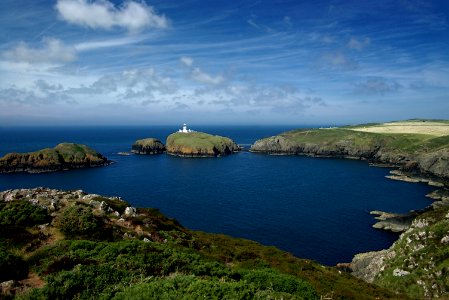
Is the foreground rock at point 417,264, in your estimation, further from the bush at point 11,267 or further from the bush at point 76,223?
the bush at point 11,267

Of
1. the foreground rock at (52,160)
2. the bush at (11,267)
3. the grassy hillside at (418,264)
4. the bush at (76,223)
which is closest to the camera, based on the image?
the bush at (11,267)

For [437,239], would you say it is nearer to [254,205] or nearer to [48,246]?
[48,246]

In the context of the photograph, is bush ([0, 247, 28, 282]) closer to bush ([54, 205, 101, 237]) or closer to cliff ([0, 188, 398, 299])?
cliff ([0, 188, 398, 299])

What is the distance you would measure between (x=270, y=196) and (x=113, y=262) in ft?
339

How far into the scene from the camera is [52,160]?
166 meters

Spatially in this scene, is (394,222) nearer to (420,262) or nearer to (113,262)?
(420,262)

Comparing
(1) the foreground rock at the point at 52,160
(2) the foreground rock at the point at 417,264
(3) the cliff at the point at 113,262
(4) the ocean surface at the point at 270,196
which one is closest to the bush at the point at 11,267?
(3) the cliff at the point at 113,262

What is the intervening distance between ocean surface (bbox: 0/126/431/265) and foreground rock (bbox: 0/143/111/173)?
8.26 meters

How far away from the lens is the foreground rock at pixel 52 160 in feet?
525

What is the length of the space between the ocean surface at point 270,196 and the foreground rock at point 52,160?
8255mm

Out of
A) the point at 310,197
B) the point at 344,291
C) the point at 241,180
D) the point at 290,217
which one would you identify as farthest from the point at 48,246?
the point at 241,180

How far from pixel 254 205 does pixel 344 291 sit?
7927cm

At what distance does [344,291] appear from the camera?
3014 cm

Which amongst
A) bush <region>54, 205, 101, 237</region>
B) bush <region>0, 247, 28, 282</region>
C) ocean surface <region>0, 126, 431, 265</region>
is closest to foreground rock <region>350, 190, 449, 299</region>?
ocean surface <region>0, 126, 431, 265</region>
